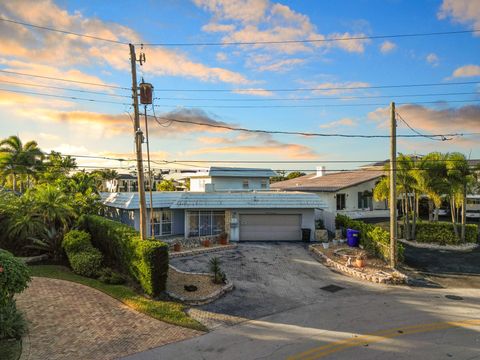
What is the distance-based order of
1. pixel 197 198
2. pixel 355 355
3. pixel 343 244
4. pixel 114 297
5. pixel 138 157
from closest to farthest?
1. pixel 355 355
2. pixel 114 297
3. pixel 138 157
4. pixel 343 244
5. pixel 197 198

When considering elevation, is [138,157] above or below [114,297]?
above

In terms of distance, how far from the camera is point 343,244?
996 inches

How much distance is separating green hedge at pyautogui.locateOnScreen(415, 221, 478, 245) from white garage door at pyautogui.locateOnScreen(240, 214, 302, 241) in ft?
32.7

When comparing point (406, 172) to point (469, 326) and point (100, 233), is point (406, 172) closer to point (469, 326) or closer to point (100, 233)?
point (469, 326)

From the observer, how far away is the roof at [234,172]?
36.7 metres

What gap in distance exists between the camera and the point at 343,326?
11.7m

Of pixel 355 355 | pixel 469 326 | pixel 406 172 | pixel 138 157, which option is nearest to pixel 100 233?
pixel 138 157

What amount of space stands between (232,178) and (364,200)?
1604 cm

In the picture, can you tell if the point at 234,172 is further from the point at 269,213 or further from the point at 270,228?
the point at 270,228

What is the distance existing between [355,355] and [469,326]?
5308 millimetres

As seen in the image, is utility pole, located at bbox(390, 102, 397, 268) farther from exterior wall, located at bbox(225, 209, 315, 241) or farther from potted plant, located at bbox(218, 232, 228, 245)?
potted plant, located at bbox(218, 232, 228, 245)

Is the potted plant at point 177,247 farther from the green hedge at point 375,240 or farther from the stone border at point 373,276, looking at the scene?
the green hedge at point 375,240

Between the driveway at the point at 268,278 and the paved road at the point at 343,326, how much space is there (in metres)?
0.05

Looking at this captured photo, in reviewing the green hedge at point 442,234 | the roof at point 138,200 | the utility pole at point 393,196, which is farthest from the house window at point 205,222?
the green hedge at point 442,234
